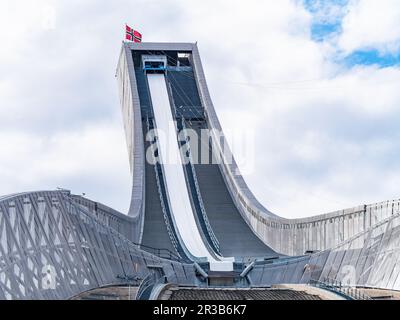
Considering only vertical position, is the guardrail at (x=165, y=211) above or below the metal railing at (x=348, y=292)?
above

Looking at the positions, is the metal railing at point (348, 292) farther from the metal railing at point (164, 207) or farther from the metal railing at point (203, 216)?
the metal railing at point (164, 207)

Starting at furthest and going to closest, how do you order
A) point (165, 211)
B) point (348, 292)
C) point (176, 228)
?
point (165, 211) → point (176, 228) → point (348, 292)

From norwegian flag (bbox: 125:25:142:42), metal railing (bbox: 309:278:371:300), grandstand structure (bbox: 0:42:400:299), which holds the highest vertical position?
norwegian flag (bbox: 125:25:142:42)

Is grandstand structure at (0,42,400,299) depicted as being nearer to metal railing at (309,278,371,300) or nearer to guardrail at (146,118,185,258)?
guardrail at (146,118,185,258)

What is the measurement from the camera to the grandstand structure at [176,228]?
17492 millimetres

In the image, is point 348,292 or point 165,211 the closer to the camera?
point 348,292

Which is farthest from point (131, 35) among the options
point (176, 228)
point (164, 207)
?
point (176, 228)

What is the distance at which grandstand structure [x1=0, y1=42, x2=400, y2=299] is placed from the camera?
17.5m

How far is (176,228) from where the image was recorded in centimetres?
4022

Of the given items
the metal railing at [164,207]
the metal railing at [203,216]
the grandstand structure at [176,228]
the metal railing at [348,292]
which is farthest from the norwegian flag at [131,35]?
the metal railing at [348,292]

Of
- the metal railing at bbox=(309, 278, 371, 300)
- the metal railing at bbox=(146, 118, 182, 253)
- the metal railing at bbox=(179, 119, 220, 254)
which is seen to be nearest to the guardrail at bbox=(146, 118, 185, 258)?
the metal railing at bbox=(146, 118, 182, 253)

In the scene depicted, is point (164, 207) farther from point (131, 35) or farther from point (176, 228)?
point (131, 35)

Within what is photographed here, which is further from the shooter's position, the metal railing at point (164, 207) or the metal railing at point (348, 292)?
the metal railing at point (164, 207)
